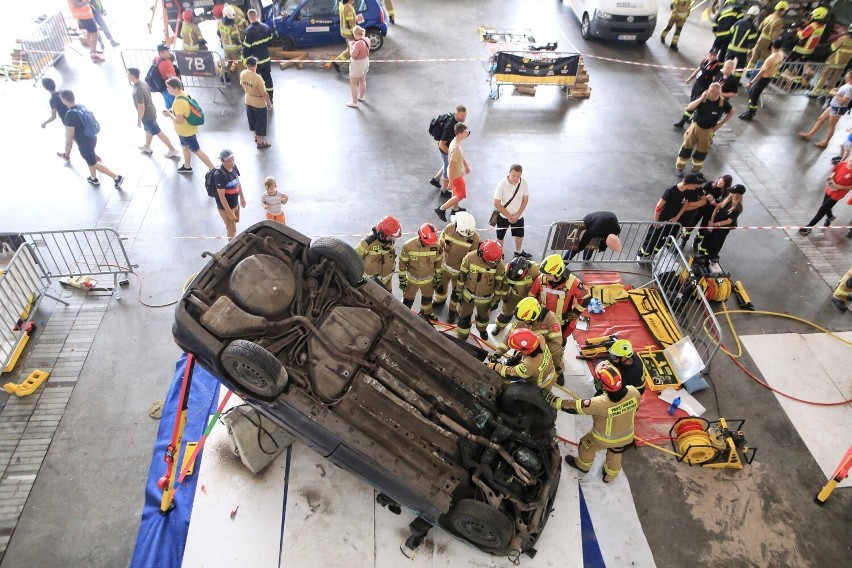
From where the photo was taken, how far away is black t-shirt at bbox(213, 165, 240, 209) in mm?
7773

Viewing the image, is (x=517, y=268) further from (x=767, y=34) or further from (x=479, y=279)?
(x=767, y=34)

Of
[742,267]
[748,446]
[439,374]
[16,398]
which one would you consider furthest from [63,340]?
[742,267]

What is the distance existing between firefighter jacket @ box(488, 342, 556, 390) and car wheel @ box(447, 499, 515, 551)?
1428mm

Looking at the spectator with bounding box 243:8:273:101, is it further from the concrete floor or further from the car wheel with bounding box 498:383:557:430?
the car wheel with bounding box 498:383:557:430

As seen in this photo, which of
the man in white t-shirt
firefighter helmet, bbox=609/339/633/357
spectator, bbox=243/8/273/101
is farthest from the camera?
spectator, bbox=243/8/273/101

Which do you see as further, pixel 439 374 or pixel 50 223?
pixel 50 223

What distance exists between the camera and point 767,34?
42.7 ft

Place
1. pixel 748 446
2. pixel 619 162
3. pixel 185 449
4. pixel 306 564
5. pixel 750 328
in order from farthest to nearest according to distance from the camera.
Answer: pixel 619 162, pixel 750 328, pixel 748 446, pixel 185 449, pixel 306 564

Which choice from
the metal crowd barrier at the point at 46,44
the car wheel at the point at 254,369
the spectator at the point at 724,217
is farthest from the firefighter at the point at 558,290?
the metal crowd barrier at the point at 46,44

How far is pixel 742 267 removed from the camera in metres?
8.95

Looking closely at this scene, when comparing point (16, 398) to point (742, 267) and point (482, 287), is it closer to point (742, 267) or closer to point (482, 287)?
point (482, 287)

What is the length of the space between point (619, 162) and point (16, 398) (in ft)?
34.4

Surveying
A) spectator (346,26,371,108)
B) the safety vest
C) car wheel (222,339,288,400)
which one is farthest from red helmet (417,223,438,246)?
the safety vest

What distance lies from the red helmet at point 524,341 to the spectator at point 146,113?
7.97 meters
